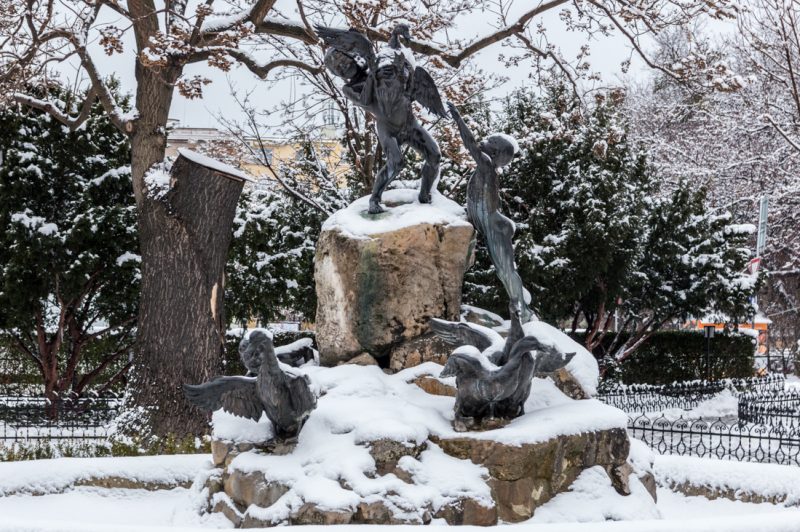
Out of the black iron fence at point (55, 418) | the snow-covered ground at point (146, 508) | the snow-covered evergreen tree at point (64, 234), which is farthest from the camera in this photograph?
the snow-covered evergreen tree at point (64, 234)

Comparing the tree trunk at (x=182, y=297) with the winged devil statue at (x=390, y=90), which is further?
the tree trunk at (x=182, y=297)

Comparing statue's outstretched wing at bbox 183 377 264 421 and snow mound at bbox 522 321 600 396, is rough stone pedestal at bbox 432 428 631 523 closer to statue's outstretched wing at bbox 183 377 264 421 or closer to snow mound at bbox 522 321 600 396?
snow mound at bbox 522 321 600 396

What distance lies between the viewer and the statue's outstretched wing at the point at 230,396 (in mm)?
5965

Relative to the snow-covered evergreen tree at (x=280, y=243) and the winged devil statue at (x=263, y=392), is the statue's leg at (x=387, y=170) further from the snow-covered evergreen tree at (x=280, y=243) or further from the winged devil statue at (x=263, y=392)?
the snow-covered evergreen tree at (x=280, y=243)

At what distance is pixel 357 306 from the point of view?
7129mm

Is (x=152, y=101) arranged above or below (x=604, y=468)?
above

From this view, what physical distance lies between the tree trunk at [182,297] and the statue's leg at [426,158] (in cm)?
371

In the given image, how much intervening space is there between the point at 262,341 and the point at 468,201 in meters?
2.26

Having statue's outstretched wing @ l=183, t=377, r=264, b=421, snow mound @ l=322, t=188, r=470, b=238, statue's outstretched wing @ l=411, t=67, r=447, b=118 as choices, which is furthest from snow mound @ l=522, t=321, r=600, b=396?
statue's outstretched wing @ l=411, t=67, r=447, b=118

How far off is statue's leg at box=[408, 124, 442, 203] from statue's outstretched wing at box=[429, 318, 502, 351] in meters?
1.39

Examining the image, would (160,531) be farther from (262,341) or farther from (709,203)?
(709,203)

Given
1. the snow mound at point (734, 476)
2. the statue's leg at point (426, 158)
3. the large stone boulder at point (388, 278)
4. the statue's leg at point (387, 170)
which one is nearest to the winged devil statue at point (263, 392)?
the large stone boulder at point (388, 278)

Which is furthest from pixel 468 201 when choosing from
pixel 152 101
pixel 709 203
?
pixel 709 203

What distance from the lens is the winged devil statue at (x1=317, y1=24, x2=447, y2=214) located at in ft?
24.4
